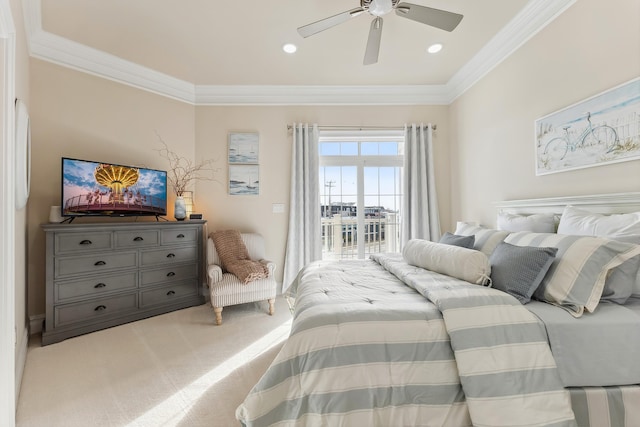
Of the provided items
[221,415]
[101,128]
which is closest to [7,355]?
[221,415]

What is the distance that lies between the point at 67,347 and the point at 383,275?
276 cm

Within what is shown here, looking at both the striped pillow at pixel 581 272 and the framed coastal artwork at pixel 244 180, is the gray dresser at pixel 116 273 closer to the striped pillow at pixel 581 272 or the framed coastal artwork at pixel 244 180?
the framed coastal artwork at pixel 244 180

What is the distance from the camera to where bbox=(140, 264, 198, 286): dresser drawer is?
3.09 m

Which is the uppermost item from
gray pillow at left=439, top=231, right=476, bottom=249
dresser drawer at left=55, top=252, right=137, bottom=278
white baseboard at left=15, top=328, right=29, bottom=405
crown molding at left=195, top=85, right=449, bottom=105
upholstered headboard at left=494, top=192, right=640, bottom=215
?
crown molding at left=195, top=85, right=449, bottom=105

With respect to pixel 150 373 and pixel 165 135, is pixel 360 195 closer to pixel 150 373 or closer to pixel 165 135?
pixel 165 135

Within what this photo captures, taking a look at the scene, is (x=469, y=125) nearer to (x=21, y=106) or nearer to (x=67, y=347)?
(x=21, y=106)

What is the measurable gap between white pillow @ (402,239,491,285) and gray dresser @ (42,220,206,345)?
8.73ft

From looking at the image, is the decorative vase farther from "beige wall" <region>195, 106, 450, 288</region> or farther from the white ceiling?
the white ceiling

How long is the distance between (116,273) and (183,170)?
5.05 feet

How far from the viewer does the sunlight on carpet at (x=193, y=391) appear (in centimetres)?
158

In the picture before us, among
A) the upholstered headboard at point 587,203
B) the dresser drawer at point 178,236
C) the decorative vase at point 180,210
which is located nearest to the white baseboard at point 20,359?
the dresser drawer at point 178,236

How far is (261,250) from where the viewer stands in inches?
147

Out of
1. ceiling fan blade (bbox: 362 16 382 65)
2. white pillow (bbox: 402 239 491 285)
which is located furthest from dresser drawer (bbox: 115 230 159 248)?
ceiling fan blade (bbox: 362 16 382 65)

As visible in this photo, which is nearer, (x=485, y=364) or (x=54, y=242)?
(x=485, y=364)
